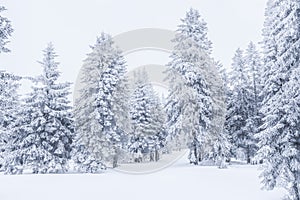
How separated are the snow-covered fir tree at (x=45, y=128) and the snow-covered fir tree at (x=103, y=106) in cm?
159

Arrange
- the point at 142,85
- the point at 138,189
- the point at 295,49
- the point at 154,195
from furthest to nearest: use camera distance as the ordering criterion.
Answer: the point at 142,85, the point at 138,189, the point at 154,195, the point at 295,49

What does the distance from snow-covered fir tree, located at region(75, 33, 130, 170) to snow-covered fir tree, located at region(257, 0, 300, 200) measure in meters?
15.5

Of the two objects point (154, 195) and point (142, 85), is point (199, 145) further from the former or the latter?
point (142, 85)

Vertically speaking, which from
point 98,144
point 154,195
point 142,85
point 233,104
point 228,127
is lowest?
point 154,195

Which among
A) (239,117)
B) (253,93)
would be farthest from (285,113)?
(253,93)

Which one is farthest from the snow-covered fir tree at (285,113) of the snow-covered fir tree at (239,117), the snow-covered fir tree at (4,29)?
the snow-covered fir tree at (239,117)

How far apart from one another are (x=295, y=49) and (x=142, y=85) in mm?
34080

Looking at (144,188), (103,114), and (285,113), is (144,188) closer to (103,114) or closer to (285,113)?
(285,113)

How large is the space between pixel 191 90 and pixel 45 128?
12.9 meters

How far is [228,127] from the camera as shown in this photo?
34.1 meters

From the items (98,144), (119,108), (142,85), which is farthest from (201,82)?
(142,85)

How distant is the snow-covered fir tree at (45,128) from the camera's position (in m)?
25.5

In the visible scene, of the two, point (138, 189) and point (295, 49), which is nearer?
point (295, 49)

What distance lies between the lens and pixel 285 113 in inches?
500
